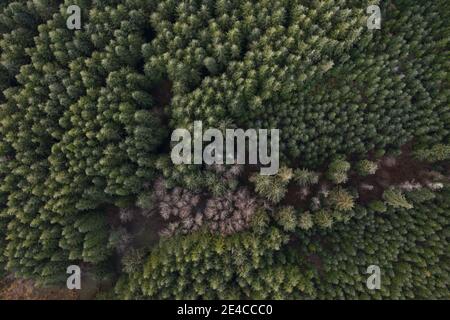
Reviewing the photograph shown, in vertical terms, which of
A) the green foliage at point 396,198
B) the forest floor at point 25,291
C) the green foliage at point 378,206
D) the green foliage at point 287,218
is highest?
the green foliage at point 396,198

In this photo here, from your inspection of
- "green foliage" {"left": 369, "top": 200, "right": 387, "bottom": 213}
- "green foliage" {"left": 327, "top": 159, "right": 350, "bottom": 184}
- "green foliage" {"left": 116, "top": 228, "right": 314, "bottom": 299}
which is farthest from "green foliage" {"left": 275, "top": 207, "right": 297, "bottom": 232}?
"green foliage" {"left": 369, "top": 200, "right": 387, "bottom": 213}

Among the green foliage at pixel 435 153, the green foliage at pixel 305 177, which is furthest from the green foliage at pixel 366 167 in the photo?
the green foliage at pixel 435 153

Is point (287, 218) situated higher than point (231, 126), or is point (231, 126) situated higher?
point (231, 126)

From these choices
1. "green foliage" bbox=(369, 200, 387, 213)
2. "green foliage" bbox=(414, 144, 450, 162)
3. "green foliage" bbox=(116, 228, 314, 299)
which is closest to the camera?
"green foliage" bbox=(116, 228, 314, 299)

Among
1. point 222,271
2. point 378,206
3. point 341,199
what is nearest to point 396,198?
point 378,206

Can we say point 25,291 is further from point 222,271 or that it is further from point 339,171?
point 339,171

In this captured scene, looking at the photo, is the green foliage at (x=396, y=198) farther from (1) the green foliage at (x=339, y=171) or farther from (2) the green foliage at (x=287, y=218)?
(2) the green foliage at (x=287, y=218)

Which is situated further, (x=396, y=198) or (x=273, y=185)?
(x=273, y=185)

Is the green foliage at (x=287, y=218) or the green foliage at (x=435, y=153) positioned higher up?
the green foliage at (x=435, y=153)

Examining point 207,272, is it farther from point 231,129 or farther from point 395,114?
point 395,114

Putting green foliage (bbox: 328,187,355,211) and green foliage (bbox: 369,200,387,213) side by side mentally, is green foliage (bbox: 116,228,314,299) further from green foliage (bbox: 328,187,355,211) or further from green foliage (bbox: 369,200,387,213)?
green foliage (bbox: 369,200,387,213)
